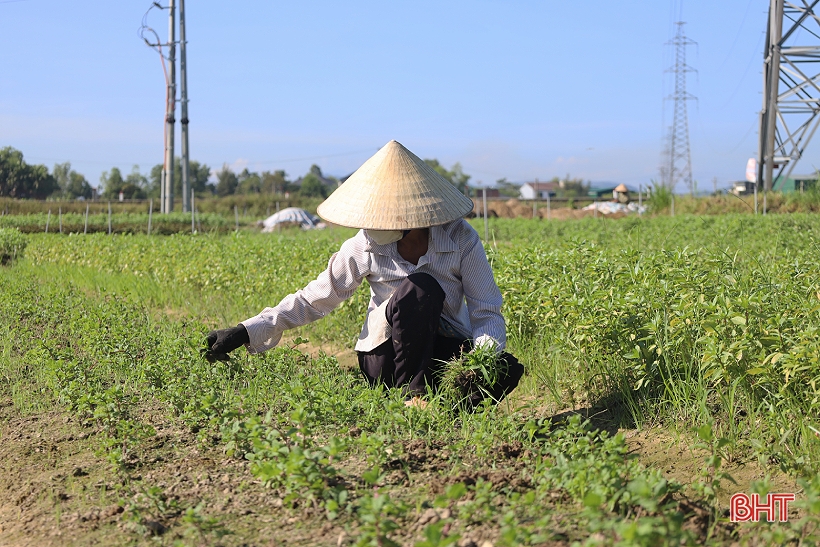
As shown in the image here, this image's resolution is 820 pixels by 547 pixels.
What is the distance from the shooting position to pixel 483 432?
2643mm

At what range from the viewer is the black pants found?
328 centimetres

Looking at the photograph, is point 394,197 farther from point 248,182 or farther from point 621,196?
point 248,182

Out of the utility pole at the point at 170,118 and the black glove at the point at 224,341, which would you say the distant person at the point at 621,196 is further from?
the black glove at the point at 224,341

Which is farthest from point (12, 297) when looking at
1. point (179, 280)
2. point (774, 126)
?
point (774, 126)

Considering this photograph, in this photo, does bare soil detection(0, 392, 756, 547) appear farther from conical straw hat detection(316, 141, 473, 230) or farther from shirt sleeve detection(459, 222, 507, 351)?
conical straw hat detection(316, 141, 473, 230)

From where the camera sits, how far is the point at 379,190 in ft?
11.2

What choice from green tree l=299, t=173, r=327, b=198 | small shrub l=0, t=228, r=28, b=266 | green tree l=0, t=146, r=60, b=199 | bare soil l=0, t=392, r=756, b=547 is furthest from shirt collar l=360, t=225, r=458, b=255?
green tree l=299, t=173, r=327, b=198

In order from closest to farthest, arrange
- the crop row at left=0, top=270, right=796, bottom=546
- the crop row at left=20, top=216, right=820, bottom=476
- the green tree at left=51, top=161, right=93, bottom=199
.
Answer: the crop row at left=0, top=270, right=796, bottom=546, the crop row at left=20, top=216, right=820, bottom=476, the green tree at left=51, top=161, right=93, bottom=199

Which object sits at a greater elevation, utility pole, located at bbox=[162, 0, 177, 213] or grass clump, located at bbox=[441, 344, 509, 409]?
utility pole, located at bbox=[162, 0, 177, 213]

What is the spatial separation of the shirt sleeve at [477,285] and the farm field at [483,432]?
0.37 meters

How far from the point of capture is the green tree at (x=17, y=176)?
27609 mm

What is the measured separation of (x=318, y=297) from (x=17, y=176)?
96.5 ft

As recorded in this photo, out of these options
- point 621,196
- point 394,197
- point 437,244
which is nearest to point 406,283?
point 437,244

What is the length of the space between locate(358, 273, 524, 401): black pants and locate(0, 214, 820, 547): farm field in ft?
0.64
